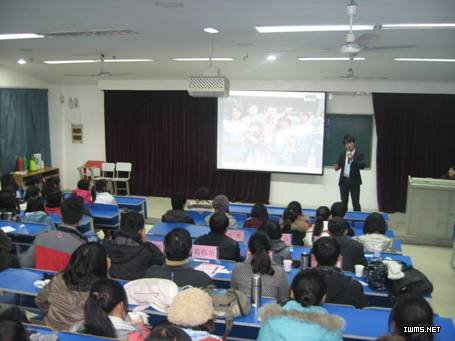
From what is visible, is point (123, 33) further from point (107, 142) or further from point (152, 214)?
point (107, 142)

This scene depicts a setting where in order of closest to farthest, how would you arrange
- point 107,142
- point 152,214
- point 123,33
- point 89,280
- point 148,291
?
point 89,280 < point 148,291 < point 123,33 < point 152,214 < point 107,142

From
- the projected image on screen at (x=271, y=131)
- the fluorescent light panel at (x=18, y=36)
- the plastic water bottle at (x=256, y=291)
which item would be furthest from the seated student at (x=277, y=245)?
the projected image on screen at (x=271, y=131)

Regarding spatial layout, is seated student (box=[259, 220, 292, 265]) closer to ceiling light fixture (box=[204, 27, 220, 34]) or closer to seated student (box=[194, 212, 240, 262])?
seated student (box=[194, 212, 240, 262])

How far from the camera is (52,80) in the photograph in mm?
9750

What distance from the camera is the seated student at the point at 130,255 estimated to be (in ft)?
11.0

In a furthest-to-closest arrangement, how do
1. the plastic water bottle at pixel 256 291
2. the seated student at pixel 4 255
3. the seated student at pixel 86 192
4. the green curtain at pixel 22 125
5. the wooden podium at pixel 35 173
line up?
the green curtain at pixel 22 125, the wooden podium at pixel 35 173, the seated student at pixel 86 192, the seated student at pixel 4 255, the plastic water bottle at pixel 256 291

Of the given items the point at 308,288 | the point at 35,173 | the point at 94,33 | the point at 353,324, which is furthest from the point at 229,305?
the point at 35,173

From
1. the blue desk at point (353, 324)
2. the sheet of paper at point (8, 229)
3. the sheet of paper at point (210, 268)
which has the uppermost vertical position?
the sheet of paper at point (8, 229)

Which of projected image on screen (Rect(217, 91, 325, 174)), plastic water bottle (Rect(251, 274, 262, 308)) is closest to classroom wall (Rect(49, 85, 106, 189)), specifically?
projected image on screen (Rect(217, 91, 325, 174))

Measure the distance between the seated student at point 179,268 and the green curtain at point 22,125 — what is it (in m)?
7.09

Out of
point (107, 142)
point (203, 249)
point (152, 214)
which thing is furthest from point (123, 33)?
point (107, 142)

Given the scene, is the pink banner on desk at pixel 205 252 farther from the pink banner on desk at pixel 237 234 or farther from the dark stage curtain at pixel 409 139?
the dark stage curtain at pixel 409 139

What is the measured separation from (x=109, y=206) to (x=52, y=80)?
5.25m

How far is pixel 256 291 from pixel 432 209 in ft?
15.9
